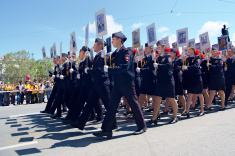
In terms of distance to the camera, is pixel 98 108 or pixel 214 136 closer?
pixel 214 136

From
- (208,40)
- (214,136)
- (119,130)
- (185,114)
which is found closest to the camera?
(214,136)

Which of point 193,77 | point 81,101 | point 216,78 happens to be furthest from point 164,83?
point 216,78

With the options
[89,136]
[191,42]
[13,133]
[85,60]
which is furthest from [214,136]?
[191,42]

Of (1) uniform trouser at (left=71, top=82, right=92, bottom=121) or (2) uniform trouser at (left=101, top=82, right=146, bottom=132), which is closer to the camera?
(2) uniform trouser at (left=101, top=82, right=146, bottom=132)

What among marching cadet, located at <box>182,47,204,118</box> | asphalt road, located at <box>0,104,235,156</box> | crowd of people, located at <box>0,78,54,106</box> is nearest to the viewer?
asphalt road, located at <box>0,104,235,156</box>

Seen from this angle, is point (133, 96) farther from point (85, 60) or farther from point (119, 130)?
point (85, 60)

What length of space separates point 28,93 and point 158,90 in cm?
1106

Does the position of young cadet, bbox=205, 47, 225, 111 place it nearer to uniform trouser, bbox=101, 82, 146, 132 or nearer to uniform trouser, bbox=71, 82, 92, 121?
uniform trouser, bbox=101, 82, 146, 132

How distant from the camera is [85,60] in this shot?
19.1 ft

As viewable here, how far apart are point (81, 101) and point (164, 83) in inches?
86.6

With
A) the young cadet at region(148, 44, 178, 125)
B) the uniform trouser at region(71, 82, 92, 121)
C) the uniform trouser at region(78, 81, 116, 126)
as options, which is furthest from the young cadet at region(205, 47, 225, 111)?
the uniform trouser at region(71, 82, 92, 121)

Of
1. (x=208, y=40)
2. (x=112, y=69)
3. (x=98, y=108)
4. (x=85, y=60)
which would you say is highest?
(x=208, y=40)

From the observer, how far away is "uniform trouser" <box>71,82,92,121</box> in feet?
16.7

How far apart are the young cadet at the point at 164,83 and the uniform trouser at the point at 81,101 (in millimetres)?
1790
